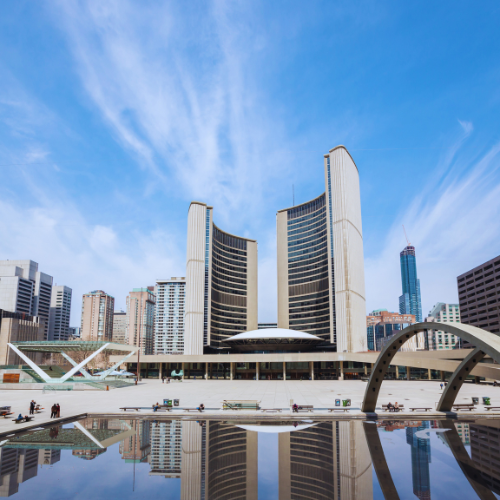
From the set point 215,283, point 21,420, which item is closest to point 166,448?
point 21,420

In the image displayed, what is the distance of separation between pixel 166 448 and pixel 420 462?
11362 millimetres

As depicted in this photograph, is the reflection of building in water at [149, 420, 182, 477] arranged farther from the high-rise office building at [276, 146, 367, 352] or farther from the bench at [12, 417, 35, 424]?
the high-rise office building at [276, 146, 367, 352]

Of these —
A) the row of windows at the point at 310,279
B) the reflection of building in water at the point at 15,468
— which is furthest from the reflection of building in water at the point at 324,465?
the row of windows at the point at 310,279

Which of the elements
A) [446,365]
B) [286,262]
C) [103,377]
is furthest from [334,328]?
[103,377]

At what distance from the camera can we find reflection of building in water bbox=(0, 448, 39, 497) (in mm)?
13923

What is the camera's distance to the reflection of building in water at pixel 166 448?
16108 millimetres

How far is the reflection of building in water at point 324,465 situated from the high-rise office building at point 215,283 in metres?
83.1

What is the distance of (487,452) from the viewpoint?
1752cm

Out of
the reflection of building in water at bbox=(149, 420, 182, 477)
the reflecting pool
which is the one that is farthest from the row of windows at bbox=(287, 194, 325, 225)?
the reflection of building in water at bbox=(149, 420, 182, 477)

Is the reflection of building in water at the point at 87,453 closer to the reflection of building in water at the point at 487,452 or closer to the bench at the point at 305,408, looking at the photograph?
the bench at the point at 305,408

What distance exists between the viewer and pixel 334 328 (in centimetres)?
10450

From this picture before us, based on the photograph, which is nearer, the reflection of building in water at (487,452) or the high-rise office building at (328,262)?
the reflection of building in water at (487,452)

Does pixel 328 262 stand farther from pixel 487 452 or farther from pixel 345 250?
pixel 487 452

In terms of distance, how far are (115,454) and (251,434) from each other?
7.31 meters
